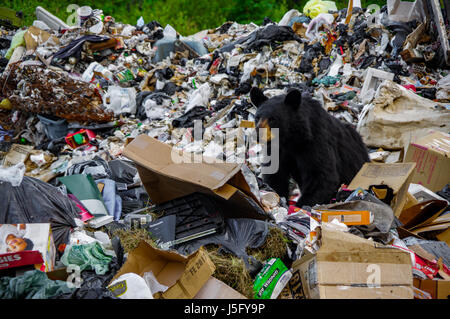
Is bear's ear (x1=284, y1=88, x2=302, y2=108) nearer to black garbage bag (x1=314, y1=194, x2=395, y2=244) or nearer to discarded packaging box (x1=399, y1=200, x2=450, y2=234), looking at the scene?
black garbage bag (x1=314, y1=194, x2=395, y2=244)

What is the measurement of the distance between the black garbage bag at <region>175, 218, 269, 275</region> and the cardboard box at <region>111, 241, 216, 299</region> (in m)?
0.31

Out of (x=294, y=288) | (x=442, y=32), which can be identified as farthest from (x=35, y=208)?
(x=442, y=32)

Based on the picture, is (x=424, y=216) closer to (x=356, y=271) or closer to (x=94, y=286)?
(x=356, y=271)

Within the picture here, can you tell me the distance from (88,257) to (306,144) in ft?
6.39

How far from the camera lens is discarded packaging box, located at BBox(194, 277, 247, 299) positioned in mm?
2014

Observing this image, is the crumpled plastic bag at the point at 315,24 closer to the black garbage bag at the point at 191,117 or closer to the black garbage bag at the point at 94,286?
the black garbage bag at the point at 191,117

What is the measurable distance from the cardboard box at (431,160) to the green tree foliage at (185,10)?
10798 millimetres

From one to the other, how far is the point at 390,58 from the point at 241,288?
508 centimetres

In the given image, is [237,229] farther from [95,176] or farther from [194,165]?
[95,176]

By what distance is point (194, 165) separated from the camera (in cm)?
269

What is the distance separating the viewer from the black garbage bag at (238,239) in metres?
2.42

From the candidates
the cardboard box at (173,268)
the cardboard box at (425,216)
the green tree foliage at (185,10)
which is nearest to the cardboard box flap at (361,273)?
the cardboard box at (173,268)

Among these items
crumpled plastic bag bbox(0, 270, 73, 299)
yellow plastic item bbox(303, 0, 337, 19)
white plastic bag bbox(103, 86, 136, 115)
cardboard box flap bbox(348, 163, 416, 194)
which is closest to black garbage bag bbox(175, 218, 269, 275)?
crumpled plastic bag bbox(0, 270, 73, 299)

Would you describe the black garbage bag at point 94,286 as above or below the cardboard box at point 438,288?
above
